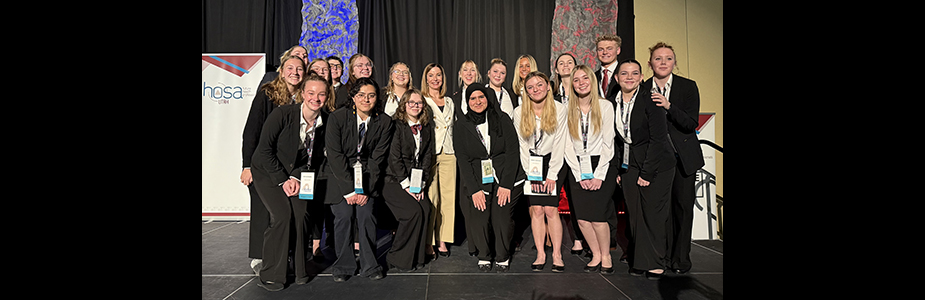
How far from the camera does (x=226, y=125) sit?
15.4ft

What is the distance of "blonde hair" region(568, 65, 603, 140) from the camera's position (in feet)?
8.81

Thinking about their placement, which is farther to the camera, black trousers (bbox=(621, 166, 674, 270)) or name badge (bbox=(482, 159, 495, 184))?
name badge (bbox=(482, 159, 495, 184))

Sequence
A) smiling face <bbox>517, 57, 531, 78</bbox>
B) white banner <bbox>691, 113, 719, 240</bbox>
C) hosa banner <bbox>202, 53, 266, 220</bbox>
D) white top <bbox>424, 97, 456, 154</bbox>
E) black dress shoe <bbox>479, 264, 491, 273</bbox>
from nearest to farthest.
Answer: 1. black dress shoe <bbox>479, 264, 491, 273</bbox>
2. white top <bbox>424, 97, 456, 154</bbox>
3. smiling face <bbox>517, 57, 531, 78</bbox>
4. white banner <bbox>691, 113, 719, 240</bbox>
5. hosa banner <bbox>202, 53, 266, 220</bbox>

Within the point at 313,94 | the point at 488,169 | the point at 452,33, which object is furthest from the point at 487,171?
the point at 452,33

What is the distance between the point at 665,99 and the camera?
2.65 m

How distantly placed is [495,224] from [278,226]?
145 cm

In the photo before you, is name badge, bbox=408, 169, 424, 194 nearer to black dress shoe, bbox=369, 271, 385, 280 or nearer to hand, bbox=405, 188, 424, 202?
hand, bbox=405, 188, 424, 202

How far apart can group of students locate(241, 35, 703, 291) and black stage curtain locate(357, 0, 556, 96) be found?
195 centimetres

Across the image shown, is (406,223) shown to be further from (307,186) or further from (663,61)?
(663,61)

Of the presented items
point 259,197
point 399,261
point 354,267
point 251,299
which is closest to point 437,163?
point 399,261

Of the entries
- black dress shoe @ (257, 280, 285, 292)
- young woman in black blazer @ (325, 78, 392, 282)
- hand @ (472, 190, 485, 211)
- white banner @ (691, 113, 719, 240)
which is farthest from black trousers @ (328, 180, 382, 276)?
white banner @ (691, 113, 719, 240)

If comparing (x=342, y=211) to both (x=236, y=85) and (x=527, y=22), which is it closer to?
(x=236, y=85)

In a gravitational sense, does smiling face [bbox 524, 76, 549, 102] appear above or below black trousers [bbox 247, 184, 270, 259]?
above

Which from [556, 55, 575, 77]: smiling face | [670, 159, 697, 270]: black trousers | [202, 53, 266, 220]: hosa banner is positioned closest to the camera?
[670, 159, 697, 270]: black trousers
